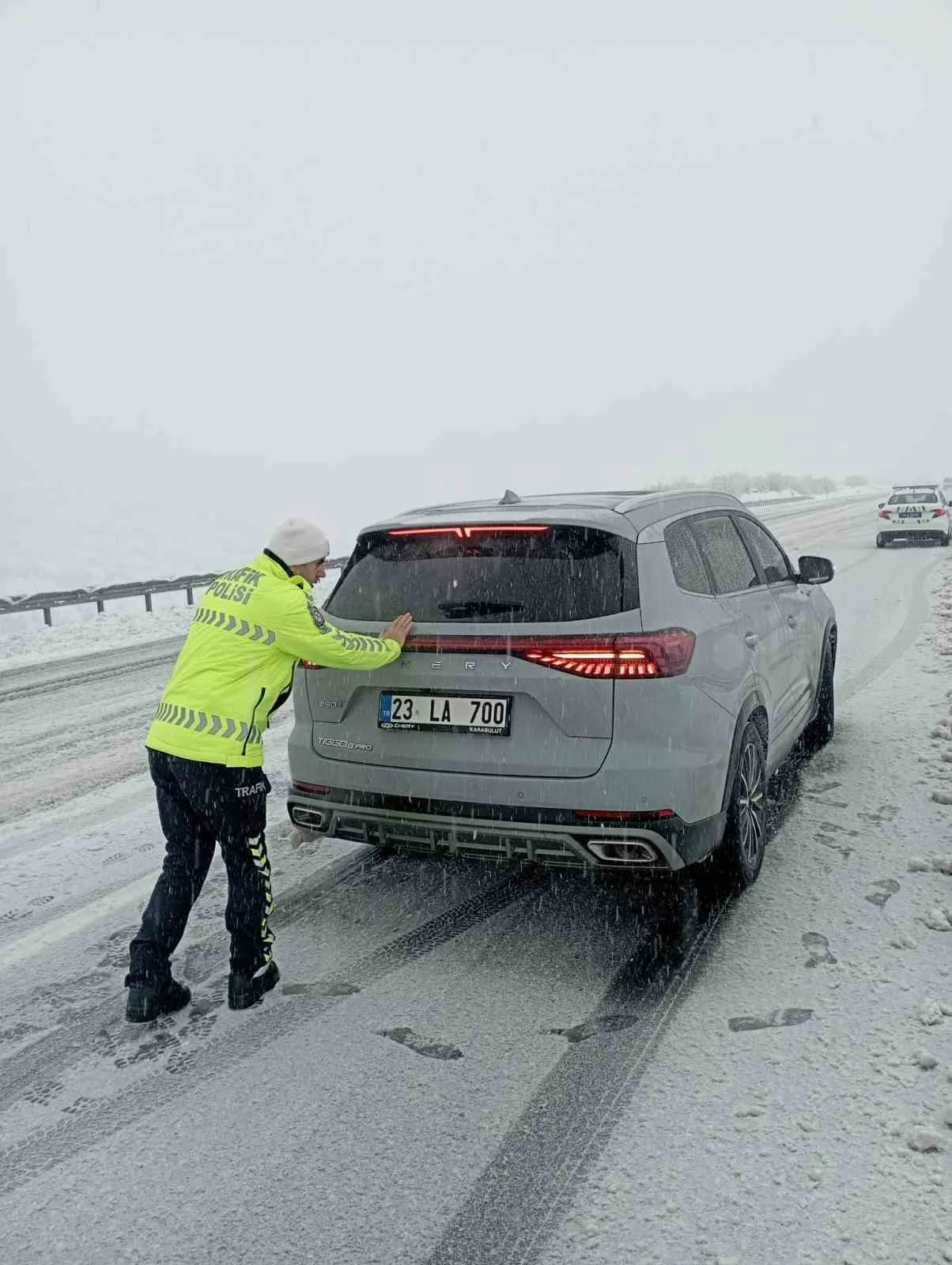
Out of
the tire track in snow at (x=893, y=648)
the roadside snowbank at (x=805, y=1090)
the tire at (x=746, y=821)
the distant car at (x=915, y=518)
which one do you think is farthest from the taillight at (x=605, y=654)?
the distant car at (x=915, y=518)

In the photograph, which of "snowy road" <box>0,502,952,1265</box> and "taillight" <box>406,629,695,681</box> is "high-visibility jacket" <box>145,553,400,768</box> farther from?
"snowy road" <box>0,502,952,1265</box>

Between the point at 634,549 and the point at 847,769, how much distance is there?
3.09m

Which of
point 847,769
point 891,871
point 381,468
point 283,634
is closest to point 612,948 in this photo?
point 891,871

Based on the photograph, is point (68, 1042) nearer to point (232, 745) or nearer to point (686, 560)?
point (232, 745)

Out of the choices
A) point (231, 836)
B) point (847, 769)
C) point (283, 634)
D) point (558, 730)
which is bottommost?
point (847, 769)

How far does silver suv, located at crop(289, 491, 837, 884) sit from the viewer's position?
3.43 m

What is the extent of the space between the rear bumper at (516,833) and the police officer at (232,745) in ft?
1.50

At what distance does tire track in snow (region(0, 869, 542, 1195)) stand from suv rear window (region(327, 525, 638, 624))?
1287mm

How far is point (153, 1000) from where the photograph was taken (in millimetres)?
3379

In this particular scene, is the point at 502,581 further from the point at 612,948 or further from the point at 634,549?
the point at 612,948

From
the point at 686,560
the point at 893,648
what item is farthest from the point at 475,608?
the point at 893,648

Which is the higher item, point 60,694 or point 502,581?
point 502,581

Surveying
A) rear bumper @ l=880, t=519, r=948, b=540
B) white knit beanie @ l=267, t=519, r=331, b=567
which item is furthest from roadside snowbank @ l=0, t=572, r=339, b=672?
rear bumper @ l=880, t=519, r=948, b=540

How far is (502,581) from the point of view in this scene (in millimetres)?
3656
